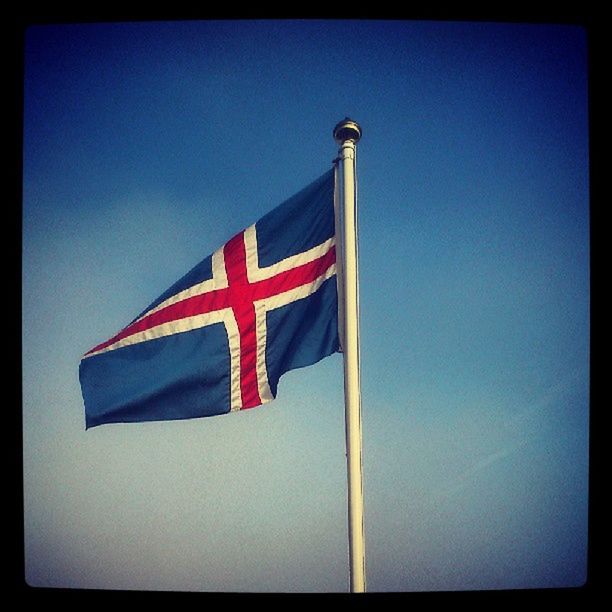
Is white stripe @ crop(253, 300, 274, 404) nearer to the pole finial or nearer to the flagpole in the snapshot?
the flagpole

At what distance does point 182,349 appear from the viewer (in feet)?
8.87

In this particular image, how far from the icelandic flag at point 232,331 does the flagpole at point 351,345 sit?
0.14 meters

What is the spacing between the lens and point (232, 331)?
2686 millimetres

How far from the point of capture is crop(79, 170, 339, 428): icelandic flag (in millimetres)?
2648

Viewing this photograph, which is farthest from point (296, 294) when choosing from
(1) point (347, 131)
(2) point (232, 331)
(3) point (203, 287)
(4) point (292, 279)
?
(1) point (347, 131)

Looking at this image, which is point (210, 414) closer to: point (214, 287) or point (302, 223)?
point (214, 287)

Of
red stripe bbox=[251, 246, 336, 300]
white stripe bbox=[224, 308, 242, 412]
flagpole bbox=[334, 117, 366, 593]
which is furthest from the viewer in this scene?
red stripe bbox=[251, 246, 336, 300]

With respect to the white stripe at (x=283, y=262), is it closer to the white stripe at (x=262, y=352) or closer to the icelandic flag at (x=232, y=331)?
the icelandic flag at (x=232, y=331)

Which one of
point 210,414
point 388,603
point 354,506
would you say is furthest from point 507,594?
point 210,414

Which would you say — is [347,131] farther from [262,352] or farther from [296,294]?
[262,352]

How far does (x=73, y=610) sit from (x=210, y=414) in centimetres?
135

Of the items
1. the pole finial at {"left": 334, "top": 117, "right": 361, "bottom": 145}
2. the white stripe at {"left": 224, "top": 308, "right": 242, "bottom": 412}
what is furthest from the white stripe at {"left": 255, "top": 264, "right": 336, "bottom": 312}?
the pole finial at {"left": 334, "top": 117, "right": 361, "bottom": 145}

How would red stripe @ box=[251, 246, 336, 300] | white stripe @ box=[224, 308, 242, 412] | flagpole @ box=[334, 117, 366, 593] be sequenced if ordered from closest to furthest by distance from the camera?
flagpole @ box=[334, 117, 366, 593]
white stripe @ box=[224, 308, 242, 412]
red stripe @ box=[251, 246, 336, 300]

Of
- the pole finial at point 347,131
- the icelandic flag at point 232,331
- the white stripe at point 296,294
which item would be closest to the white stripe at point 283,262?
the icelandic flag at point 232,331
